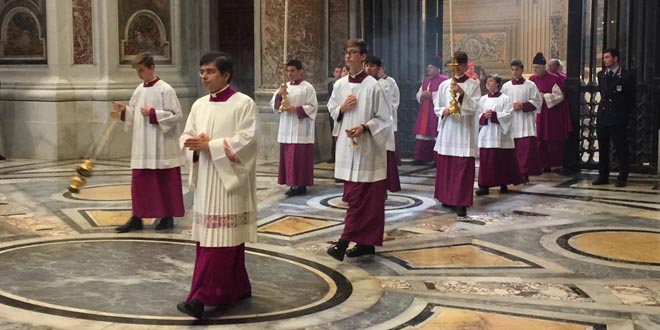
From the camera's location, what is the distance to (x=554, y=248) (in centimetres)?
648

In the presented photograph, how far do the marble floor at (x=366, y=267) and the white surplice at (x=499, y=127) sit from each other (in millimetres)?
602

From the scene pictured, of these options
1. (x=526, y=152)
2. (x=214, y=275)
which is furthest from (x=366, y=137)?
(x=526, y=152)

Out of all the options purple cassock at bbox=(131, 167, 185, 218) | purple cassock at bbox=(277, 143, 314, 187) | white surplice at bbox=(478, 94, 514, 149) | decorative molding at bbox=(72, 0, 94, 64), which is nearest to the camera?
purple cassock at bbox=(131, 167, 185, 218)

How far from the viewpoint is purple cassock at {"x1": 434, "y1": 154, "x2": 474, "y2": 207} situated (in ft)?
26.0

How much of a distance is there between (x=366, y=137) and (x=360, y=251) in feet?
2.84

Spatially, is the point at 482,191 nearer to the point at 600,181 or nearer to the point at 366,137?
the point at 600,181

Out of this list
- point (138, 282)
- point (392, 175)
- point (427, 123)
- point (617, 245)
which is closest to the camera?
point (138, 282)

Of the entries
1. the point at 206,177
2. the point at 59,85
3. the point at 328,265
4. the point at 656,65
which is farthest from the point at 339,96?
the point at 59,85

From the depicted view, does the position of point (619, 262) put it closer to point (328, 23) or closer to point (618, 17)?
point (618, 17)

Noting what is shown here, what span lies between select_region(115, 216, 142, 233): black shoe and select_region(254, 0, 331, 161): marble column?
524 cm

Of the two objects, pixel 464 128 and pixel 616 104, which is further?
pixel 616 104

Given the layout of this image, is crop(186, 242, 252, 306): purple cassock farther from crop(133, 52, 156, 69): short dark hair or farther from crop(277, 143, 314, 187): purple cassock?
crop(277, 143, 314, 187): purple cassock

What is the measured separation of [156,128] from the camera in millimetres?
7105

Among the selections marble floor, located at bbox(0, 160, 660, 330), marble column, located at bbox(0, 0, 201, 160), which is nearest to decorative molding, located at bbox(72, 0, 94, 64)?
marble column, located at bbox(0, 0, 201, 160)
